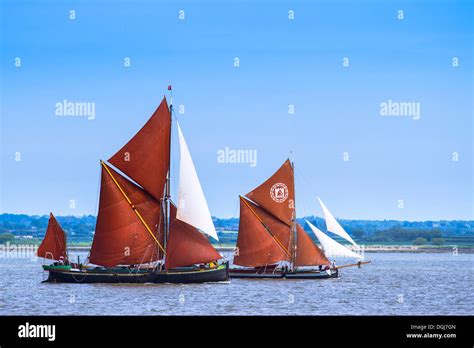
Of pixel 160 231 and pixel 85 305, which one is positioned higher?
pixel 160 231

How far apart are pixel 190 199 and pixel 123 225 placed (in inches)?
240

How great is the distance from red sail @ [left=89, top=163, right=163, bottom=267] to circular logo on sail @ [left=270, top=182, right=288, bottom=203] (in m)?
14.6

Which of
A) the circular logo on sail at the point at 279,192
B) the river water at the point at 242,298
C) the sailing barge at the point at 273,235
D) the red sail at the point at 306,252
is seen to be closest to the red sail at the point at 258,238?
the sailing barge at the point at 273,235

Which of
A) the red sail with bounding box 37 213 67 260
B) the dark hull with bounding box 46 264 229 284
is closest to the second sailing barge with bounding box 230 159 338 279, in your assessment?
the dark hull with bounding box 46 264 229 284

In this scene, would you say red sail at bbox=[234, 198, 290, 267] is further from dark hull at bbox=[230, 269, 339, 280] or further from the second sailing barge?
dark hull at bbox=[230, 269, 339, 280]

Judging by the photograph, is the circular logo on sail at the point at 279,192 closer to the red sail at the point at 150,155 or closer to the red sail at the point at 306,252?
the red sail at the point at 306,252

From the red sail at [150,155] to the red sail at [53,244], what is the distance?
10.5 metres

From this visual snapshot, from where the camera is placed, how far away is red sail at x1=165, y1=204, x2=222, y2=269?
76312 millimetres

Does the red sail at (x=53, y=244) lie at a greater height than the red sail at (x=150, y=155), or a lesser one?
lesser

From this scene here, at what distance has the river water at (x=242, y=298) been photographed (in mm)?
59656
